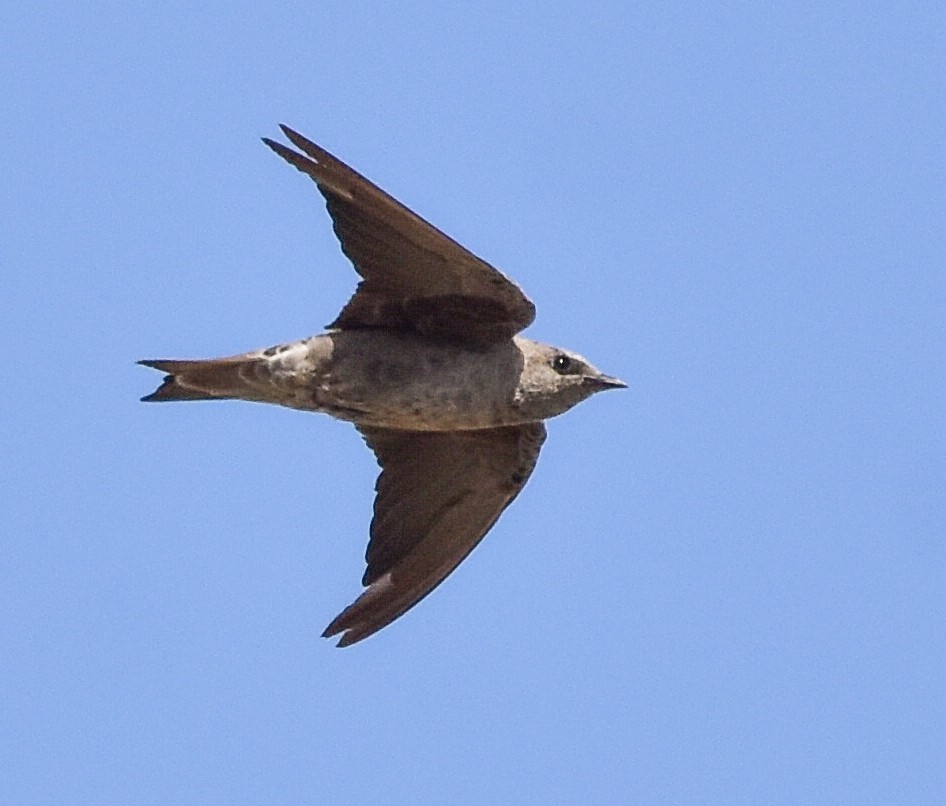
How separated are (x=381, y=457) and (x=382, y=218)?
198 centimetres

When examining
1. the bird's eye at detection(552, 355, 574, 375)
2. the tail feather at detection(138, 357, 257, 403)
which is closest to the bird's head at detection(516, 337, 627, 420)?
the bird's eye at detection(552, 355, 574, 375)

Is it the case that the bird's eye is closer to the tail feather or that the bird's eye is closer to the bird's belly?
the bird's belly

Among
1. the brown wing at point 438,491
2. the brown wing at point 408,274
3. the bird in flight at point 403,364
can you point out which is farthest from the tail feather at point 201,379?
the brown wing at point 438,491

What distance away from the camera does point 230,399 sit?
1352 cm

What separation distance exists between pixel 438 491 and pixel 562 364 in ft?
4.22

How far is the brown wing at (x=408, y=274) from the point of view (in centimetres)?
1273

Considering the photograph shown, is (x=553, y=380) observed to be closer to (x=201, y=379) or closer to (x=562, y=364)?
(x=562, y=364)

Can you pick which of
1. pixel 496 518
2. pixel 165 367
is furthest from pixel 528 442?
pixel 165 367

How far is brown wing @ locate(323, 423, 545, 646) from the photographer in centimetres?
1420

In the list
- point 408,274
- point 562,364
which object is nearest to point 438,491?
point 562,364

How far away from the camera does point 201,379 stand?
13219mm

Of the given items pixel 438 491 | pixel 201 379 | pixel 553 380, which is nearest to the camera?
pixel 201 379

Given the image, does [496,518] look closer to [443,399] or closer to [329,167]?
[443,399]

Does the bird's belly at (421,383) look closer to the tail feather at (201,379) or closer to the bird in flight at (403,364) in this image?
the bird in flight at (403,364)
